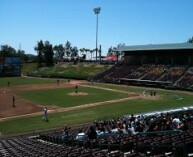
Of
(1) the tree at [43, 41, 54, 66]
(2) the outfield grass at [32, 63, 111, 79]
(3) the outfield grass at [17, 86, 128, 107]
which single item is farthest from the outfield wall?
(3) the outfield grass at [17, 86, 128, 107]

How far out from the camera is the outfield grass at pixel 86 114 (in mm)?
39188

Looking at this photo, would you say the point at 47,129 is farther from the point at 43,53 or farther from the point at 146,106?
the point at 43,53

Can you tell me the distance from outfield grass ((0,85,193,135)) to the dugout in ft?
92.1

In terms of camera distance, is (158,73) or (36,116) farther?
(158,73)

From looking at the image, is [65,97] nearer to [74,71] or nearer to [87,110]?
[87,110]

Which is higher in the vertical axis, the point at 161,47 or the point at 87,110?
the point at 161,47

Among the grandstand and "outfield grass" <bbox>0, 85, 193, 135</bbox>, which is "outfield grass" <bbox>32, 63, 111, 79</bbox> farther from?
"outfield grass" <bbox>0, 85, 193, 135</bbox>

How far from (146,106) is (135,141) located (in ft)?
114

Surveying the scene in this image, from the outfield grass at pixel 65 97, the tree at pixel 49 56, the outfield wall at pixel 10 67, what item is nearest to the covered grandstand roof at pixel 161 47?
the outfield grass at pixel 65 97

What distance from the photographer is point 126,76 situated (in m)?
91.8

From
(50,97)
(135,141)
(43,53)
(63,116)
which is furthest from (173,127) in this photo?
(43,53)

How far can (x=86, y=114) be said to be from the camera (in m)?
46.2

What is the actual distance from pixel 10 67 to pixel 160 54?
4840 centimetres

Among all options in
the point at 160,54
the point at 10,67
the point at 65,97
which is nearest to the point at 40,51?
the point at 10,67
